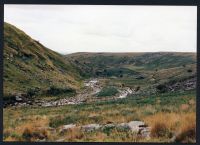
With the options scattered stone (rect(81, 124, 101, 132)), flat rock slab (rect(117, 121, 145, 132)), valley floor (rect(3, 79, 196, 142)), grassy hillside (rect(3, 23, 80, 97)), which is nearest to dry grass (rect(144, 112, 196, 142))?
valley floor (rect(3, 79, 196, 142))

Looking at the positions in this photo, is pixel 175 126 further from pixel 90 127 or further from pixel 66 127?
pixel 66 127

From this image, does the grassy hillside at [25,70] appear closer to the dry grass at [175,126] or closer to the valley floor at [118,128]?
the valley floor at [118,128]

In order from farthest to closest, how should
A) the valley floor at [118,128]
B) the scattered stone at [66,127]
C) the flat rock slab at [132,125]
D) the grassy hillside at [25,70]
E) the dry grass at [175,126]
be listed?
1. the grassy hillside at [25,70]
2. the scattered stone at [66,127]
3. the flat rock slab at [132,125]
4. the valley floor at [118,128]
5. the dry grass at [175,126]

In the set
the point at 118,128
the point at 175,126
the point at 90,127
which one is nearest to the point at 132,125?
the point at 118,128

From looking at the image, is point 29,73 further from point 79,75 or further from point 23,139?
point 23,139

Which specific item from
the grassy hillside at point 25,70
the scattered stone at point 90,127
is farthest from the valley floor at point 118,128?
the grassy hillside at point 25,70

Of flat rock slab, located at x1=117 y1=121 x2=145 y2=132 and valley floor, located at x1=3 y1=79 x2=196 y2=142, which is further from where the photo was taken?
flat rock slab, located at x1=117 y1=121 x2=145 y2=132

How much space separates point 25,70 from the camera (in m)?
48.0

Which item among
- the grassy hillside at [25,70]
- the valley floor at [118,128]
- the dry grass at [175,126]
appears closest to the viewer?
the dry grass at [175,126]

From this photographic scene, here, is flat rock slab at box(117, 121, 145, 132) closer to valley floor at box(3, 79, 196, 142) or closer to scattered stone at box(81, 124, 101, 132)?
valley floor at box(3, 79, 196, 142)

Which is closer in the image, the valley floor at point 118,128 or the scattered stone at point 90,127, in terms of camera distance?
the valley floor at point 118,128

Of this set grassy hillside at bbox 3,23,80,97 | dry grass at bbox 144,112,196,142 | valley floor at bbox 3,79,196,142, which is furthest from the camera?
grassy hillside at bbox 3,23,80,97

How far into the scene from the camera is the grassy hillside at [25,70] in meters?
42.0

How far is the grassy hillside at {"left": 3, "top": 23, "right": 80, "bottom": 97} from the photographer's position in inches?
1652
